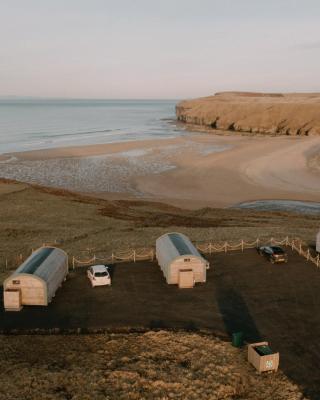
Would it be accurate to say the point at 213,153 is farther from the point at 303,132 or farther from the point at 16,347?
the point at 16,347

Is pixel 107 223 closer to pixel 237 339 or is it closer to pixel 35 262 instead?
pixel 35 262

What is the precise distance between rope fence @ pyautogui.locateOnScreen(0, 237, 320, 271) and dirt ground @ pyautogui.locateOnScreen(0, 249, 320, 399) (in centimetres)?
222

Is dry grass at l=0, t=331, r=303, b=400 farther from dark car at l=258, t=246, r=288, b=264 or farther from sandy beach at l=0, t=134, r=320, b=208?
sandy beach at l=0, t=134, r=320, b=208

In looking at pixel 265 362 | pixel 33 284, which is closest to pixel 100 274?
pixel 33 284

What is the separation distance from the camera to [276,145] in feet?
366

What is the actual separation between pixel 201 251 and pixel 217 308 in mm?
10996

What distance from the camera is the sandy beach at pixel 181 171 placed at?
63.5 metres

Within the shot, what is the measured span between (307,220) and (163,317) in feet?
97.5

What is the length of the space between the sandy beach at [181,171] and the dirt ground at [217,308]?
27601mm

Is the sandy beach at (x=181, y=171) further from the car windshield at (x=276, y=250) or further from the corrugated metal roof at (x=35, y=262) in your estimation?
the corrugated metal roof at (x=35, y=262)

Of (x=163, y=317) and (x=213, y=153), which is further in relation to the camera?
(x=213, y=153)

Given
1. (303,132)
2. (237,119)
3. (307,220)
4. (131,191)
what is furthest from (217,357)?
(237,119)

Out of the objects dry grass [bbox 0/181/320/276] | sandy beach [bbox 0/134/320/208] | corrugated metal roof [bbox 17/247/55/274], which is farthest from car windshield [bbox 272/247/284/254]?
sandy beach [bbox 0/134/320/208]

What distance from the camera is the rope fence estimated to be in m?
34.1
